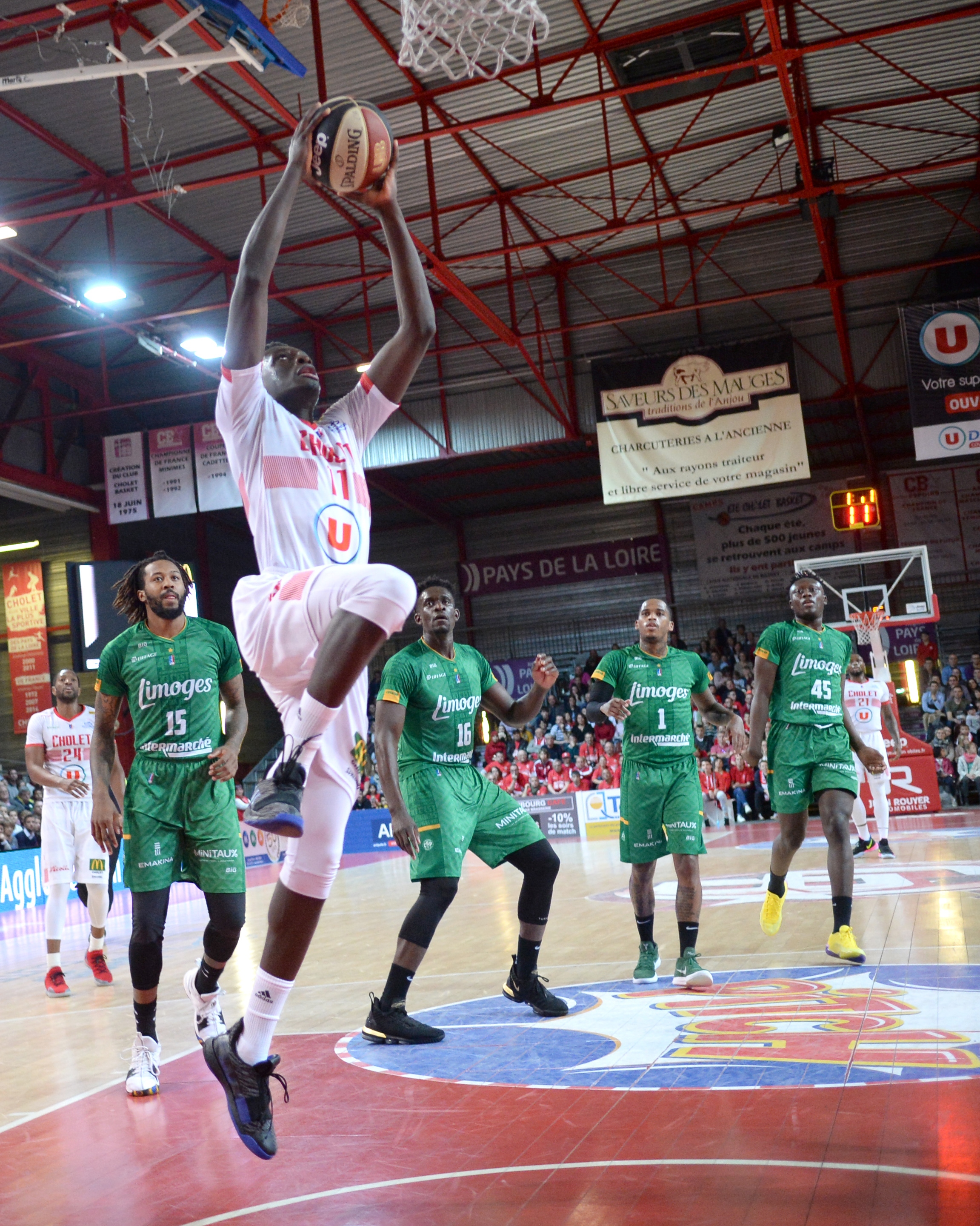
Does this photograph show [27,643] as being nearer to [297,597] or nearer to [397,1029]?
[397,1029]

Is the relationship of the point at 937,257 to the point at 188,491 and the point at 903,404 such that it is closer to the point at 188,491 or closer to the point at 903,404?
the point at 903,404

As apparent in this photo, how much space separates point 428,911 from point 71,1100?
1779 millimetres

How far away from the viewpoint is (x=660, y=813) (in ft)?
21.5

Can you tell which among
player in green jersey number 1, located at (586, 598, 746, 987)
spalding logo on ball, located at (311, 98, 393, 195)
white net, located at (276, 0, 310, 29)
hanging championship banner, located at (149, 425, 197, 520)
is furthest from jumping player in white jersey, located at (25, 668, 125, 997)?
hanging championship banner, located at (149, 425, 197, 520)

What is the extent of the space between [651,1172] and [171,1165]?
1639 mm

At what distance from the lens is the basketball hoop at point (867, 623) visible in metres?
14.7

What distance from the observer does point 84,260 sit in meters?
18.8

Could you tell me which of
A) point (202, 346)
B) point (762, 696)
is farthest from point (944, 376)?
point (762, 696)

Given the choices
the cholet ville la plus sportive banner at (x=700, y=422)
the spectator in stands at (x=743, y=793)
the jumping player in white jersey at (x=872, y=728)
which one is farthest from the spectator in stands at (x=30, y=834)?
the jumping player in white jersey at (x=872, y=728)

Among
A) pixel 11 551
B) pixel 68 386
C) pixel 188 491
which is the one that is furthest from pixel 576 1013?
pixel 11 551

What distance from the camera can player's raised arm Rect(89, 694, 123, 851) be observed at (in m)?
5.11

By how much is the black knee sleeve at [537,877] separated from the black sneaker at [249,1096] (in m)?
2.74

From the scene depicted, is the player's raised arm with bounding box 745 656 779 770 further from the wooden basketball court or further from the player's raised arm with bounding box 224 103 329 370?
the player's raised arm with bounding box 224 103 329 370

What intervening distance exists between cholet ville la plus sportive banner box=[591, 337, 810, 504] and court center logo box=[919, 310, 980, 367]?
2.15 m
